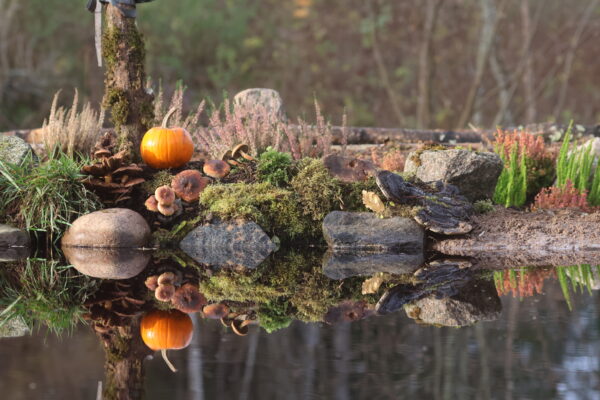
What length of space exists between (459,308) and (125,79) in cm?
479

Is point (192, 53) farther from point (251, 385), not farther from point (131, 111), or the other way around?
point (251, 385)

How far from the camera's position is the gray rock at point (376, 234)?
7465 mm

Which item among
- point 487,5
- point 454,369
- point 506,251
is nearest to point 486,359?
point 454,369

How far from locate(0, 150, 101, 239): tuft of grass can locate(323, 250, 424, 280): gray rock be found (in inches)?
98.5

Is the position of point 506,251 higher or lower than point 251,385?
higher

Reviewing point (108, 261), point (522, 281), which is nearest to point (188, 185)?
point (108, 261)

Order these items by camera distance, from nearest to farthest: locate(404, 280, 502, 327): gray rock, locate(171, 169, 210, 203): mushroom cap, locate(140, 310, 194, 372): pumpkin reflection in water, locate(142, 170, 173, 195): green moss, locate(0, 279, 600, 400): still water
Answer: locate(0, 279, 600, 400): still water
locate(140, 310, 194, 372): pumpkin reflection in water
locate(404, 280, 502, 327): gray rock
locate(171, 169, 210, 203): mushroom cap
locate(142, 170, 173, 195): green moss

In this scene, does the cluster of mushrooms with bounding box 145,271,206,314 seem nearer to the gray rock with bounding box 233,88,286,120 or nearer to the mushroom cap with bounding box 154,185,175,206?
the mushroom cap with bounding box 154,185,175,206

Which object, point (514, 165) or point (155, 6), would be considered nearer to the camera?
point (514, 165)

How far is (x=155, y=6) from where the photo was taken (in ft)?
65.5

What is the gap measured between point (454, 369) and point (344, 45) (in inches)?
753

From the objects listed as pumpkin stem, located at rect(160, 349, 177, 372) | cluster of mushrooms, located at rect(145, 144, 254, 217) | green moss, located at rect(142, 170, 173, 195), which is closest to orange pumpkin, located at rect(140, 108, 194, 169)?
green moss, located at rect(142, 170, 173, 195)

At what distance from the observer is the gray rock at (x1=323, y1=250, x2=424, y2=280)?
6223mm

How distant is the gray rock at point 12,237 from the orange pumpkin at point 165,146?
1.45 m
